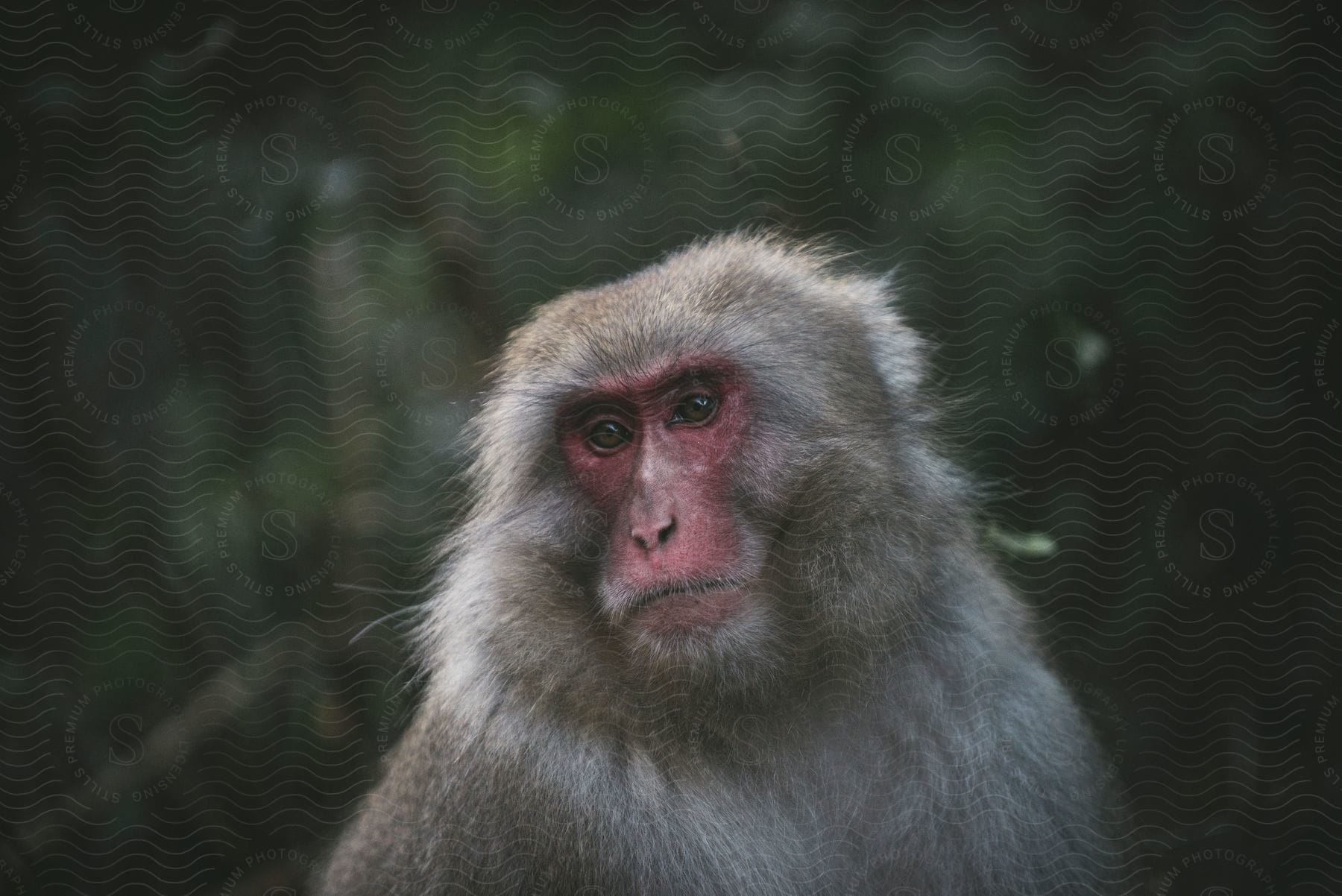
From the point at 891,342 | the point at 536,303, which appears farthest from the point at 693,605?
the point at 536,303

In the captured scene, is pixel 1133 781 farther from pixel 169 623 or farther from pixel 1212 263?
pixel 169 623

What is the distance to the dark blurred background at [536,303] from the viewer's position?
228 centimetres

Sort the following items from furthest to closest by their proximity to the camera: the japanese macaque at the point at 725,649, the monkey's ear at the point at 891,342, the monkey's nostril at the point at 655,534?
the monkey's ear at the point at 891,342 → the japanese macaque at the point at 725,649 → the monkey's nostril at the point at 655,534

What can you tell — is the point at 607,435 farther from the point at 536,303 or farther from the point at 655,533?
the point at 536,303

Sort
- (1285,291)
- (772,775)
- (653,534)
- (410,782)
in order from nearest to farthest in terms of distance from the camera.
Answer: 1. (653,534)
2. (772,775)
3. (410,782)
4. (1285,291)

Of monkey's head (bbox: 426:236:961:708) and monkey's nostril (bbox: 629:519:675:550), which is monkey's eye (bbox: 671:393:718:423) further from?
monkey's nostril (bbox: 629:519:675:550)

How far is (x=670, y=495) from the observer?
5.81ft

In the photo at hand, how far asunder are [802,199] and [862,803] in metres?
1.44

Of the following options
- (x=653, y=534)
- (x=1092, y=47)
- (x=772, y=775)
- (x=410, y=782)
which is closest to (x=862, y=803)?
(x=772, y=775)

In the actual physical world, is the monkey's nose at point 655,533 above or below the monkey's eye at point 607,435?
below

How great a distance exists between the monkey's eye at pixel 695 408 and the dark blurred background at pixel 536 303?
23.1 inches

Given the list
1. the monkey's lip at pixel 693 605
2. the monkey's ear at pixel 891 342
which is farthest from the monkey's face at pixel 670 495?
the monkey's ear at pixel 891 342

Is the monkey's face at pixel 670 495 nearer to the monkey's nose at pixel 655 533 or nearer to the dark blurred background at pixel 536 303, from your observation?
the monkey's nose at pixel 655 533

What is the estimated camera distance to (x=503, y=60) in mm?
2393
